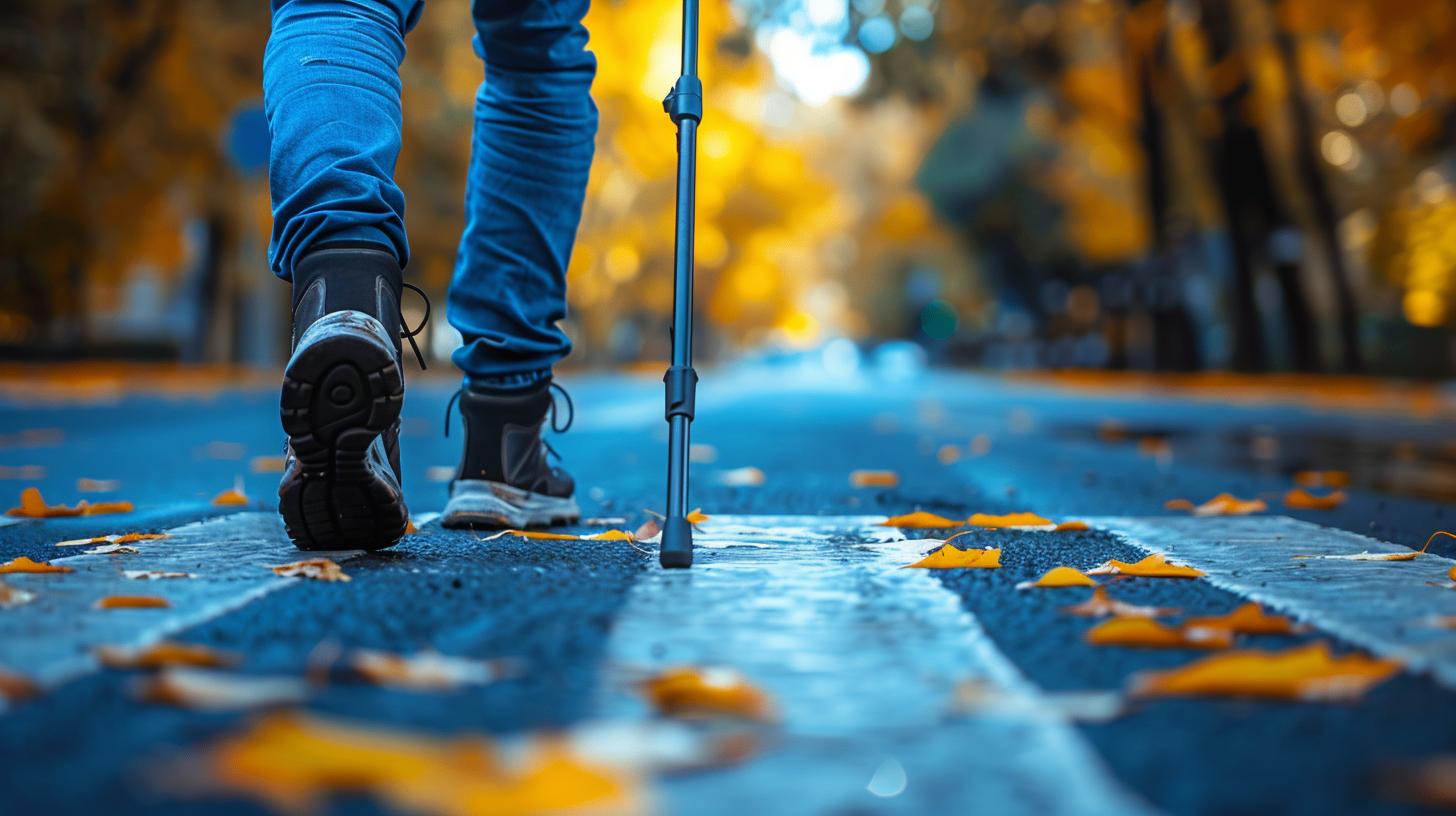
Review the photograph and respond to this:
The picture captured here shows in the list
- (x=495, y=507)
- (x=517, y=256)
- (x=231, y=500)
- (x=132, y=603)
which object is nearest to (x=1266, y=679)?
(x=132, y=603)

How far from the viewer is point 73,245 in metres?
21.3

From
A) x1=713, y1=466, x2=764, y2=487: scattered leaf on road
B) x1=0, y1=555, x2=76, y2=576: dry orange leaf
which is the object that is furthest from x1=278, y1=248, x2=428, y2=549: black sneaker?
x1=713, y1=466, x2=764, y2=487: scattered leaf on road

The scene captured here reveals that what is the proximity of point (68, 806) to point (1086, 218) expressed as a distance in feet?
109

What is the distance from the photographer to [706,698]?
1.50m

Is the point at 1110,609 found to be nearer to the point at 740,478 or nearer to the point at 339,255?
the point at 339,255

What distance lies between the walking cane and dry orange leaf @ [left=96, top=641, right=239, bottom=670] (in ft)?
3.01

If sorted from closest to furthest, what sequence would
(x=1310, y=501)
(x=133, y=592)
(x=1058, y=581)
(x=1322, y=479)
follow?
1. (x=133, y=592)
2. (x=1058, y=581)
3. (x=1310, y=501)
4. (x=1322, y=479)

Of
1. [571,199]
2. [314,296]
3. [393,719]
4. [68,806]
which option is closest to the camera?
[68,806]

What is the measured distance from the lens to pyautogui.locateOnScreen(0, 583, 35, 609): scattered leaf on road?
2.02m

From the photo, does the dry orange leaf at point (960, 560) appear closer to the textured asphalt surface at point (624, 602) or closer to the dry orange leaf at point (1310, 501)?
the textured asphalt surface at point (624, 602)

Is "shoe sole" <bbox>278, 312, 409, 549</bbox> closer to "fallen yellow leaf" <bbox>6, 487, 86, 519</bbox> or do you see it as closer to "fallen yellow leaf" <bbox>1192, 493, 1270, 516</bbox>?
"fallen yellow leaf" <bbox>6, 487, 86, 519</bbox>

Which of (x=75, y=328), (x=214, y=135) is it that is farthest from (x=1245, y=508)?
(x=75, y=328)

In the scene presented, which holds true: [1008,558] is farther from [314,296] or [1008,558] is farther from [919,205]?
[919,205]

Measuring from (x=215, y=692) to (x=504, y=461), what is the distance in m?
1.77
